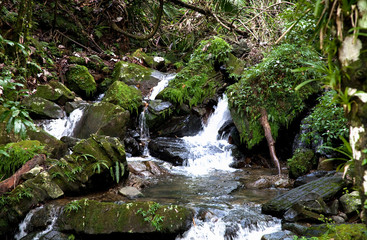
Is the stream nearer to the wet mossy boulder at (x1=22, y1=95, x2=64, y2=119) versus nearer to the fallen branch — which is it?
the wet mossy boulder at (x1=22, y1=95, x2=64, y2=119)

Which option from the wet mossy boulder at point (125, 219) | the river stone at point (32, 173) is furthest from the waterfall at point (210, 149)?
the river stone at point (32, 173)

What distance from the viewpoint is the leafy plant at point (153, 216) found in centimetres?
387

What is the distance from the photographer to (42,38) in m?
12.0

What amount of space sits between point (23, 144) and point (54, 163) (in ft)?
2.60

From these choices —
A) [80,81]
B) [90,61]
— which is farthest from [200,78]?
[90,61]

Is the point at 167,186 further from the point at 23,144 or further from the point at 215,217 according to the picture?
the point at 23,144

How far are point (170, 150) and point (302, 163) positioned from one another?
3.83m

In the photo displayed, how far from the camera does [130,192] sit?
5.47m

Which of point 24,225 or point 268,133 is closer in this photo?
point 24,225

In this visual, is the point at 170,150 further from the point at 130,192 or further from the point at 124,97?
the point at 130,192

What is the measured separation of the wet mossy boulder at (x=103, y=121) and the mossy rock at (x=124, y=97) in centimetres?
90

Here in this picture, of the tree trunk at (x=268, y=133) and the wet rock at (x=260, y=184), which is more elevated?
the tree trunk at (x=268, y=133)

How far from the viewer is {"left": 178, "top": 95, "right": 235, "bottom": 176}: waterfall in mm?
8172

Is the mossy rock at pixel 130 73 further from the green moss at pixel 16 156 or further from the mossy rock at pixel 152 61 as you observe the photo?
the green moss at pixel 16 156
